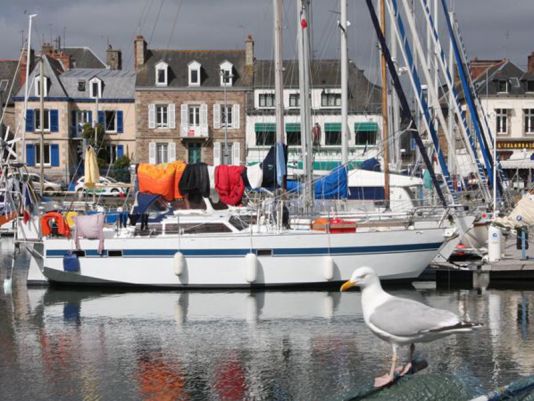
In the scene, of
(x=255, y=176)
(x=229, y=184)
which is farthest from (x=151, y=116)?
(x=255, y=176)

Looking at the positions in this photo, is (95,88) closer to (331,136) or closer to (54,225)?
(331,136)

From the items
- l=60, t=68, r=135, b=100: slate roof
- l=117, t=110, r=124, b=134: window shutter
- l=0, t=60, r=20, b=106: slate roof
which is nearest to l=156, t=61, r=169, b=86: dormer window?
l=60, t=68, r=135, b=100: slate roof

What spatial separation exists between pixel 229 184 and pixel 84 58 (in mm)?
59271

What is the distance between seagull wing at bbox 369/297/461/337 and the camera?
1086 centimetres

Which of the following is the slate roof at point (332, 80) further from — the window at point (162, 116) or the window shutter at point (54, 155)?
the window shutter at point (54, 155)

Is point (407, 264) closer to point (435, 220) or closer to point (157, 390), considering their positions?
point (435, 220)

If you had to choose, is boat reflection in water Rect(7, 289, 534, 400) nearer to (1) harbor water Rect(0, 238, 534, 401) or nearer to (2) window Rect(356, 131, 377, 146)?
(1) harbor water Rect(0, 238, 534, 401)

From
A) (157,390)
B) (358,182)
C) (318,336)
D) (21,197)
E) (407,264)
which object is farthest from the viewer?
(358,182)

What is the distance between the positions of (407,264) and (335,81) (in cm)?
4312

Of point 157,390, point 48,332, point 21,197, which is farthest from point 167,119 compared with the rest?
point 157,390

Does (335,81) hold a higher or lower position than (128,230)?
higher

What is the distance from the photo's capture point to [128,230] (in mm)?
26094

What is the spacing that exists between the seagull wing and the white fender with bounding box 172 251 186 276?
14.6m

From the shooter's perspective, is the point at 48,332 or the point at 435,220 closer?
the point at 48,332
